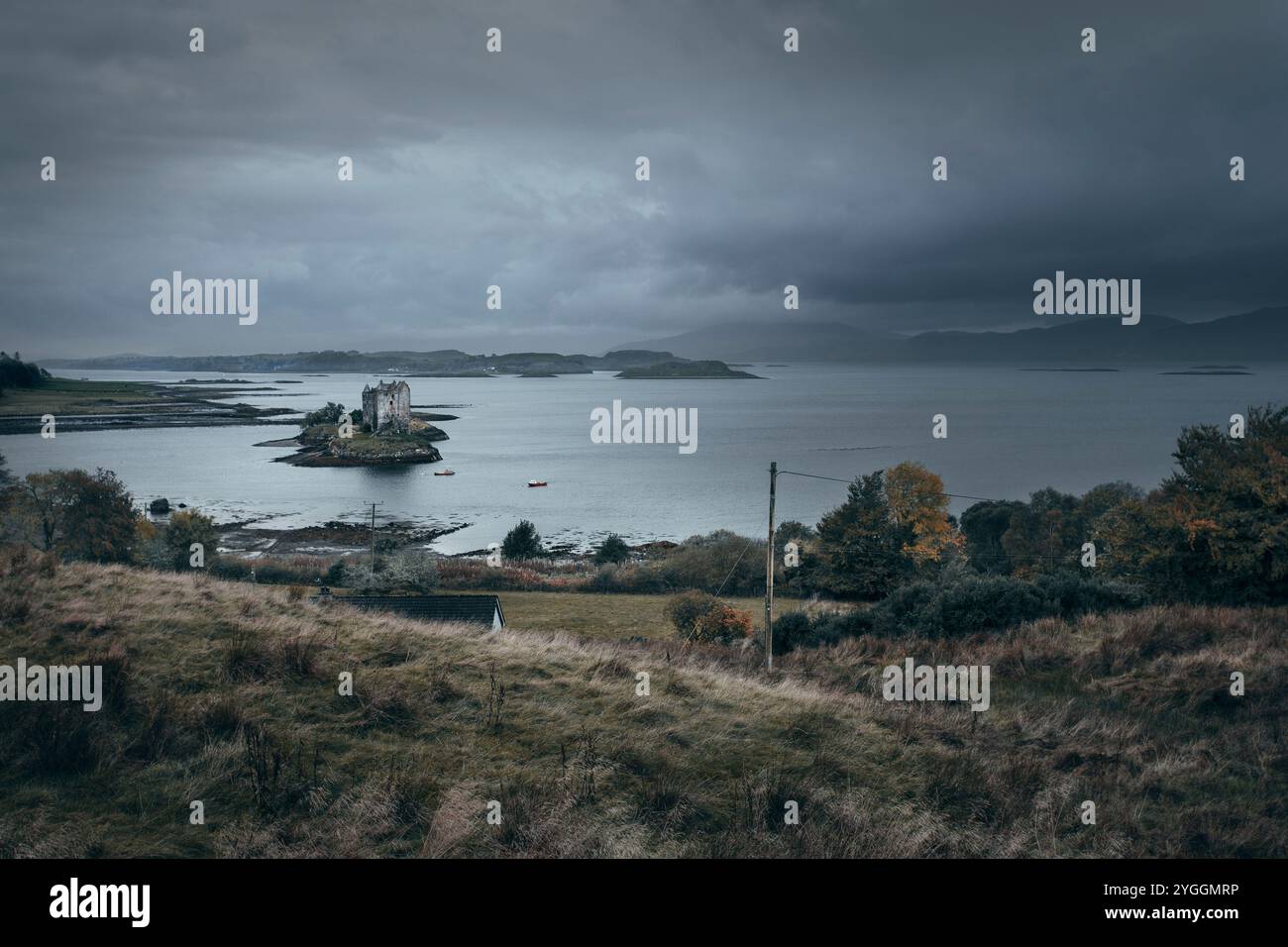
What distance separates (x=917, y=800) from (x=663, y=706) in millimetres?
3449

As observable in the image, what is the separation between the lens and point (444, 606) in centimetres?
2100

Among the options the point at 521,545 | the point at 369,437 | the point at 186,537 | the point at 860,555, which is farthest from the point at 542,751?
the point at 369,437

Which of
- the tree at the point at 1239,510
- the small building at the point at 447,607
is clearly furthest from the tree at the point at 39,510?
the tree at the point at 1239,510

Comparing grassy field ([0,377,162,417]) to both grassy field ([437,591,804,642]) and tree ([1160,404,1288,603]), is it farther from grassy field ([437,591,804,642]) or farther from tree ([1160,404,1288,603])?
tree ([1160,404,1288,603])

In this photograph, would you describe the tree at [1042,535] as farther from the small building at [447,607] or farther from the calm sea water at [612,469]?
the small building at [447,607]

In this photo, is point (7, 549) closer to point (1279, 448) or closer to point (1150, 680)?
point (1150, 680)

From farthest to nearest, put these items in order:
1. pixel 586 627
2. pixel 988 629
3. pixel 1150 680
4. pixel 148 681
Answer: pixel 586 627 < pixel 988 629 < pixel 1150 680 < pixel 148 681

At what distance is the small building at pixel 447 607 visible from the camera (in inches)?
771

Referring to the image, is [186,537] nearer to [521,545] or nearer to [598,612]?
[521,545]

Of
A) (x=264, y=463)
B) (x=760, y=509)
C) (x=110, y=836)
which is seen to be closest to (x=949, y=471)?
(x=760, y=509)

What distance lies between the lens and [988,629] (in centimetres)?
1827

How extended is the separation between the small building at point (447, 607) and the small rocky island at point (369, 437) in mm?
59559

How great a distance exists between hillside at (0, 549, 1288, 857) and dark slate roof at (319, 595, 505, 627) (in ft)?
21.1

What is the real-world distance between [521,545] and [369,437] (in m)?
43.3
